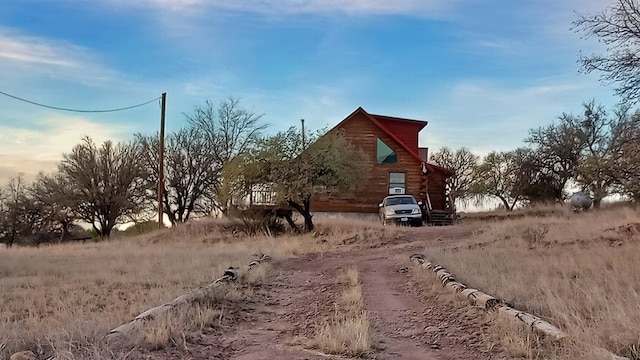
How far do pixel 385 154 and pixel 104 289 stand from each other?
25532mm

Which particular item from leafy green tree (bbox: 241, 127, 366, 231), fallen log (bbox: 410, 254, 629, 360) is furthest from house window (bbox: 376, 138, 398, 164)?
fallen log (bbox: 410, 254, 629, 360)

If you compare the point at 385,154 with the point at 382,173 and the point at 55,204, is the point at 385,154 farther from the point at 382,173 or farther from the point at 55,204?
the point at 55,204

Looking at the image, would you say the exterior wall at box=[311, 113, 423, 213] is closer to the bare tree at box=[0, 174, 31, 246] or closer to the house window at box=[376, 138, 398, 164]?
the house window at box=[376, 138, 398, 164]

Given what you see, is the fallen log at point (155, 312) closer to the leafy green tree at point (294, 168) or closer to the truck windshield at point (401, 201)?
the leafy green tree at point (294, 168)

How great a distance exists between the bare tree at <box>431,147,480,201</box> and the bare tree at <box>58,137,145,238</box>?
29.8m

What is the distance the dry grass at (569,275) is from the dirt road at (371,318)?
33.3 inches

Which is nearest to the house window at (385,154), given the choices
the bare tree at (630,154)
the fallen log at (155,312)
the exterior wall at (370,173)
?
the exterior wall at (370,173)

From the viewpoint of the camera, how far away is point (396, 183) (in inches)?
1396

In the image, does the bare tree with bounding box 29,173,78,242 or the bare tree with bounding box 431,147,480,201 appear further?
the bare tree with bounding box 431,147,480,201

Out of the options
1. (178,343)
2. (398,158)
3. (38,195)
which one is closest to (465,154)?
(398,158)

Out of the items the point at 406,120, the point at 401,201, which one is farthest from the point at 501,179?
the point at 401,201

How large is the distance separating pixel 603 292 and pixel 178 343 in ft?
20.6

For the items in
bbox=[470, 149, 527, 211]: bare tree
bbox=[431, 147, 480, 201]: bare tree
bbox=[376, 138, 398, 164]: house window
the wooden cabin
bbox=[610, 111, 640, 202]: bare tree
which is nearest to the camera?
bbox=[610, 111, 640, 202]: bare tree

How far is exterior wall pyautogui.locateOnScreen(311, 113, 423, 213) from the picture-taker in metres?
35.1
